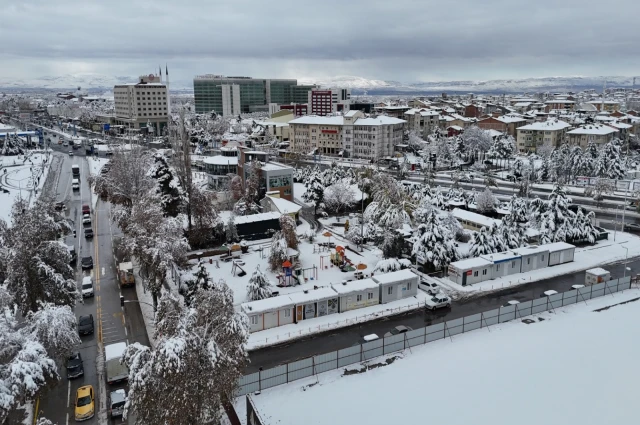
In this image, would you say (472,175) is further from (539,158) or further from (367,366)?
(367,366)

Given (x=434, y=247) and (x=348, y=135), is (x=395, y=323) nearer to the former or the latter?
(x=434, y=247)

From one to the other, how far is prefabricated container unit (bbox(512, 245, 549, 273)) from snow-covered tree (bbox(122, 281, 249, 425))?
82.2ft

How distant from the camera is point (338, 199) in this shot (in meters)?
49.2

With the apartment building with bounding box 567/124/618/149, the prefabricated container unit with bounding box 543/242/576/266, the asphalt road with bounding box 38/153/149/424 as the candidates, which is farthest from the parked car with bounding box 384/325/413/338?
the apartment building with bounding box 567/124/618/149

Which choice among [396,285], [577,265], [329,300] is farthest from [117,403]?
[577,265]

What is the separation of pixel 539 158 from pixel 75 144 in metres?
91.8

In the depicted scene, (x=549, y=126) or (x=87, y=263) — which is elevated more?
(x=549, y=126)

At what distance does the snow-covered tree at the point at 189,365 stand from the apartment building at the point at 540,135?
298 feet

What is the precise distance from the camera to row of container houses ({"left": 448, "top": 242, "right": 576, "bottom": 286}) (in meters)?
31.3

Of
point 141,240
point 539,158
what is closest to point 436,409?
point 141,240

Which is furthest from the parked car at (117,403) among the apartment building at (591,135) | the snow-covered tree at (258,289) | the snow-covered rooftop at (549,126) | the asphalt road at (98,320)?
the snow-covered rooftop at (549,126)

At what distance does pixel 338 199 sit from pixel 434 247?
17.3 m

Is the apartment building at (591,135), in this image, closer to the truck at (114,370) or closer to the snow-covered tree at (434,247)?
the snow-covered tree at (434,247)

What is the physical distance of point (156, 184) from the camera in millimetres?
39562
